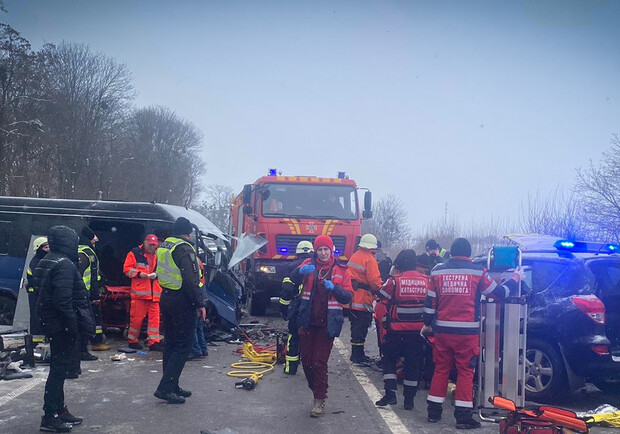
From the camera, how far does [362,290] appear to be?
8.79 meters

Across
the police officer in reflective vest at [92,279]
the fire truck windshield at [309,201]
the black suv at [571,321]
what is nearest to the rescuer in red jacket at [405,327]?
the black suv at [571,321]

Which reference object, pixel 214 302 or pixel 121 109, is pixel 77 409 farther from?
pixel 121 109

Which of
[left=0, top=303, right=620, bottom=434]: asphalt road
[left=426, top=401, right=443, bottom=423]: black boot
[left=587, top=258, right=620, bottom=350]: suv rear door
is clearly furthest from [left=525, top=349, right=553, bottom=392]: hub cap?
[left=426, top=401, right=443, bottom=423]: black boot

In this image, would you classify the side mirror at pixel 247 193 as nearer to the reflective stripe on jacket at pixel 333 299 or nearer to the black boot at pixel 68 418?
the reflective stripe on jacket at pixel 333 299

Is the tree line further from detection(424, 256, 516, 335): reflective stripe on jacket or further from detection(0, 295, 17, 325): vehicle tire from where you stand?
detection(424, 256, 516, 335): reflective stripe on jacket

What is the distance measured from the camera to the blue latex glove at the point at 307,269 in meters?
6.39

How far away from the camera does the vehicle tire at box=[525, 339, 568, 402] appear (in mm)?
6738

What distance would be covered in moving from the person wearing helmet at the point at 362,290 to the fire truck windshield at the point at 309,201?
17.5 feet

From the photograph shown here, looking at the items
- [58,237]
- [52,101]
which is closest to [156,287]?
[58,237]

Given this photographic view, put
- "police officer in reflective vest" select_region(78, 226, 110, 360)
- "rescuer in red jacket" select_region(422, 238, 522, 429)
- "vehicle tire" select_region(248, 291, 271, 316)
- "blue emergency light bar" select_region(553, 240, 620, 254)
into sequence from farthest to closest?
"vehicle tire" select_region(248, 291, 271, 316)
"police officer in reflective vest" select_region(78, 226, 110, 360)
"blue emergency light bar" select_region(553, 240, 620, 254)
"rescuer in red jacket" select_region(422, 238, 522, 429)

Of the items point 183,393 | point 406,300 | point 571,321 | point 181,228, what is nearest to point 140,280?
point 181,228

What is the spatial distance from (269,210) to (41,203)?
5.03 metres

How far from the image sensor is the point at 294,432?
557cm

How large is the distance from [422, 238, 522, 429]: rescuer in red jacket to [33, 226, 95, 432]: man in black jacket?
3411 mm
